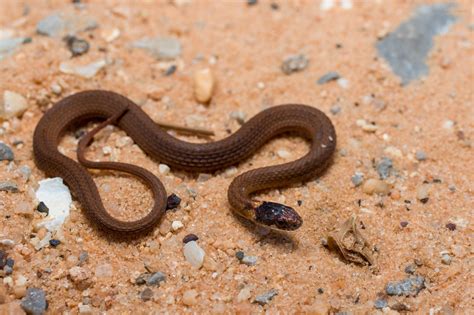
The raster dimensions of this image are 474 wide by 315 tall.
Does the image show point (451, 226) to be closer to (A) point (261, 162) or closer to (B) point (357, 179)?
(B) point (357, 179)

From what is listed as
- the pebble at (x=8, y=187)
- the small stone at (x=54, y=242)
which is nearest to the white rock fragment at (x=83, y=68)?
the pebble at (x=8, y=187)

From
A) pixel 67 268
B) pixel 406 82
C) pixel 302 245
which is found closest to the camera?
pixel 67 268

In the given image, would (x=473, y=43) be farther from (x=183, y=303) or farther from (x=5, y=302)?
(x=5, y=302)

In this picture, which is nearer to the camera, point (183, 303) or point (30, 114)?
point (183, 303)

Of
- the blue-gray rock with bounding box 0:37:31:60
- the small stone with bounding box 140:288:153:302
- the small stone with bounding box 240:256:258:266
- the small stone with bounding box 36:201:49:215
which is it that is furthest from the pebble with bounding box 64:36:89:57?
the small stone with bounding box 240:256:258:266

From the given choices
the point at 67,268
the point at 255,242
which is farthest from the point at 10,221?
the point at 255,242

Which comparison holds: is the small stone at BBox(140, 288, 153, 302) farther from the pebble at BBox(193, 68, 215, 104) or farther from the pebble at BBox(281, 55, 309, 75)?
the pebble at BBox(281, 55, 309, 75)

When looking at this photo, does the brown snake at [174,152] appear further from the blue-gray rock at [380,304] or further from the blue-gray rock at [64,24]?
the blue-gray rock at [64,24]
